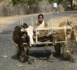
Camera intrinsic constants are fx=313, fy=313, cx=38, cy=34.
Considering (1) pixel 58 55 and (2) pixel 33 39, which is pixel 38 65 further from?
→ (1) pixel 58 55

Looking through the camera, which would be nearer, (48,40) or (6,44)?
(48,40)

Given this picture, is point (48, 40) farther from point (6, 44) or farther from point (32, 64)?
point (6, 44)

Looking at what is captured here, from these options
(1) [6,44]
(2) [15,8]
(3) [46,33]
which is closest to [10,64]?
(3) [46,33]

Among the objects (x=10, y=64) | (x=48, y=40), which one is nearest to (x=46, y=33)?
(x=48, y=40)

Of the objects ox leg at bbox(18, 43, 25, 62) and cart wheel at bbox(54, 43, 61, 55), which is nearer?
ox leg at bbox(18, 43, 25, 62)

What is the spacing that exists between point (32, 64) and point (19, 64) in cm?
42

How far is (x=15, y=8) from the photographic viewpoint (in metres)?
44.9

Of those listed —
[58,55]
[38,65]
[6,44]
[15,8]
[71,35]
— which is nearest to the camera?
[38,65]

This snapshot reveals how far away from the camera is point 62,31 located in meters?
10.9

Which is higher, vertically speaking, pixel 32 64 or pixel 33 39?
pixel 33 39

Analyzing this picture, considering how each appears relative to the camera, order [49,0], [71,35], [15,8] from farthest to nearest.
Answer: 1. [49,0]
2. [15,8]
3. [71,35]

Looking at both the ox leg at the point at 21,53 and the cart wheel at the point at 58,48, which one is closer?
the ox leg at the point at 21,53

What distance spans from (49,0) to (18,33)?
45.6m

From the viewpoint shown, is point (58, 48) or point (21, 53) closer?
point (21, 53)
